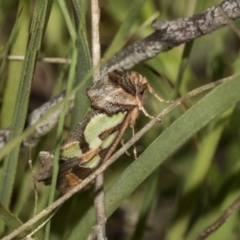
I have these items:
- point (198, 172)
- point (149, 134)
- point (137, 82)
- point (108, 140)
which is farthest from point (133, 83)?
point (149, 134)

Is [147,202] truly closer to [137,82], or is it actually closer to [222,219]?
[222,219]

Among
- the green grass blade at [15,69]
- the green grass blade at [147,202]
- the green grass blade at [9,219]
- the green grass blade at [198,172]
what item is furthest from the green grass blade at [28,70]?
the green grass blade at [198,172]

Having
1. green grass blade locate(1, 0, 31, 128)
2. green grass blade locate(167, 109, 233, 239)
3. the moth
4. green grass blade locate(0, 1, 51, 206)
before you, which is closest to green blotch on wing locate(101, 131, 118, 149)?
the moth

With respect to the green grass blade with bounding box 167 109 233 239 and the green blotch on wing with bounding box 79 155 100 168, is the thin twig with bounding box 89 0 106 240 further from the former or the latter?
the green grass blade with bounding box 167 109 233 239

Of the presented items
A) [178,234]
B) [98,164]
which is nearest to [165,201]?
[178,234]

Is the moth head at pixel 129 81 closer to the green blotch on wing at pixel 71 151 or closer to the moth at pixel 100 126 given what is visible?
the moth at pixel 100 126

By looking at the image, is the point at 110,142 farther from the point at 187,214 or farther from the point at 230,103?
the point at 187,214
